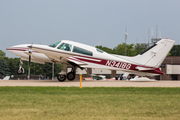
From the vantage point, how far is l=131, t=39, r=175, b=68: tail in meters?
23.6

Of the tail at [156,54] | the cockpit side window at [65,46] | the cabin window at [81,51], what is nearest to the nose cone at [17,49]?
the cockpit side window at [65,46]

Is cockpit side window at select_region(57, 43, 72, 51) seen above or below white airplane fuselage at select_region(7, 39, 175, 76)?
above

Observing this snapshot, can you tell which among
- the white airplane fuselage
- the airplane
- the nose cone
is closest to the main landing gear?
the airplane

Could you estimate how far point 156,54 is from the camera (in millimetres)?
23812

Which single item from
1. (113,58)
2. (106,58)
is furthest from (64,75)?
(113,58)

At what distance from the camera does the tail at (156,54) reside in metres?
23.6

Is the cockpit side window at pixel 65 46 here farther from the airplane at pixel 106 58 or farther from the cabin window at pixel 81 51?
the cabin window at pixel 81 51

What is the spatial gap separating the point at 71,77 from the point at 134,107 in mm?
16365

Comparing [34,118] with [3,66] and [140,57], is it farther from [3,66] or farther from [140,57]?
[3,66]

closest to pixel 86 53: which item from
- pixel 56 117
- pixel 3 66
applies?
pixel 56 117

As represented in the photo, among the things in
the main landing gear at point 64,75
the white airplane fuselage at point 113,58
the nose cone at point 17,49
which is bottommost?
the main landing gear at point 64,75

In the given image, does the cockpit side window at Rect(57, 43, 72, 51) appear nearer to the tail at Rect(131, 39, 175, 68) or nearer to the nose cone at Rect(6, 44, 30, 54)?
the nose cone at Rect(6, 44, 30, 54)

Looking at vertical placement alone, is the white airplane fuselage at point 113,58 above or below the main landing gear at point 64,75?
above

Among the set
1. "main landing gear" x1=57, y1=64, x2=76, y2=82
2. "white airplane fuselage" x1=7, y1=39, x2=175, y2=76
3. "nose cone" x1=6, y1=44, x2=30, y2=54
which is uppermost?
"nose cone" x1=6, y1=44, x2=30, y2=54
